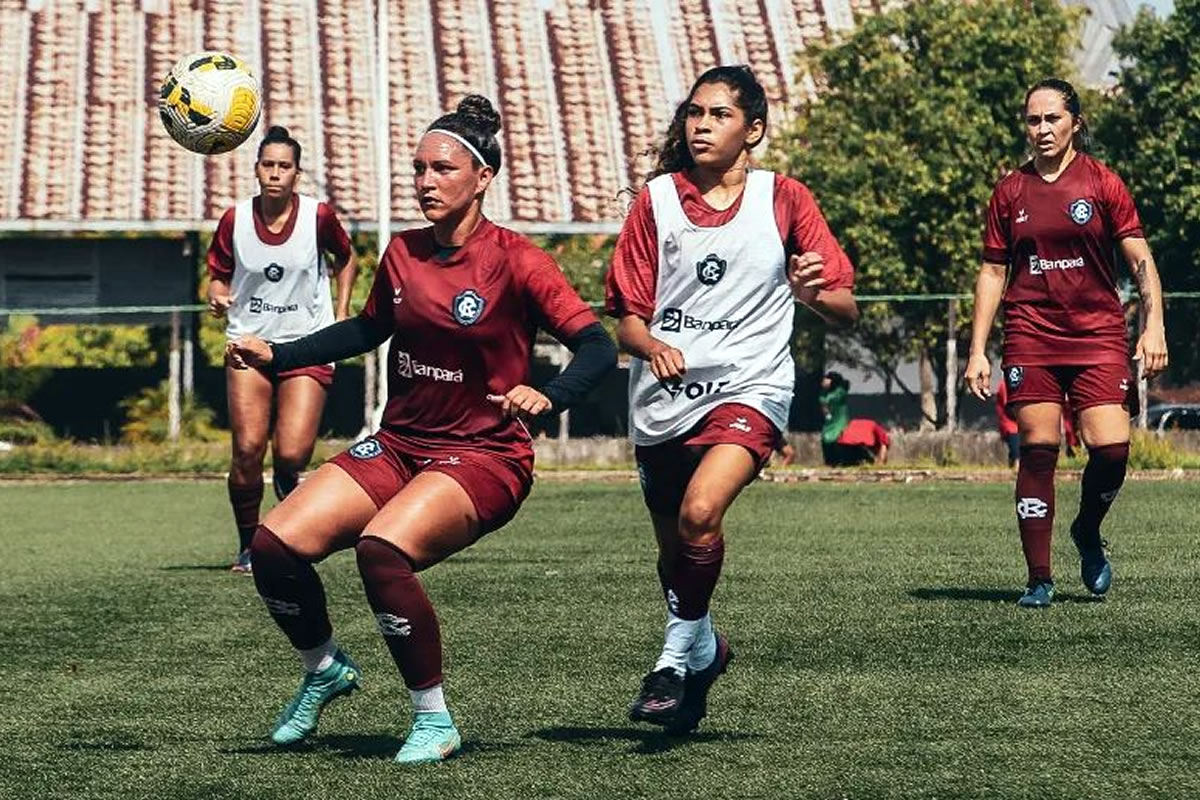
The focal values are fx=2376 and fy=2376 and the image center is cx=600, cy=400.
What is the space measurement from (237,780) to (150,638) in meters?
3.61

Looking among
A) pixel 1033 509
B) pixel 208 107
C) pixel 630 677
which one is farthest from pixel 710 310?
pixel 208 107

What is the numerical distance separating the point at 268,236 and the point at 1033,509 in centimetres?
461

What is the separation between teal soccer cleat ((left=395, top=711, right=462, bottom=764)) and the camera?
6957 mm

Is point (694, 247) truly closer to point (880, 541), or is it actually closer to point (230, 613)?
point (230, 613)

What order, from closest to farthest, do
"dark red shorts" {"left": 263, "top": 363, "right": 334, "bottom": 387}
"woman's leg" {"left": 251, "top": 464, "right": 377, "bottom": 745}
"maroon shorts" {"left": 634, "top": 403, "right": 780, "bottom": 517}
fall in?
"woman's leg" {"left": 251, "top": 464, "right": 377, "bottom": 745}
"maroon shorts" {"left": 634, "top": 403, "right": 780, "bottom": 517}
"dark red shorts" {"left": 263, "top": 363, "right": 334, "bottom": 387}

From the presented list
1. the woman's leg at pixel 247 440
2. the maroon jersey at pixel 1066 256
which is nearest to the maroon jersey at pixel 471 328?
the maroon jersey at pixel 1066 256

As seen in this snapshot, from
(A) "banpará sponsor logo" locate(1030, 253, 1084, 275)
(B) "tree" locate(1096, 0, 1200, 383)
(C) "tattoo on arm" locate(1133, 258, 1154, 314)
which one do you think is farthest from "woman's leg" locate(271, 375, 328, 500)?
(B) "tree" locate(1096, 0, 1200, 383)

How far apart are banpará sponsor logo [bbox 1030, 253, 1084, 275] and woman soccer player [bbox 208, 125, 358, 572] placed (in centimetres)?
396

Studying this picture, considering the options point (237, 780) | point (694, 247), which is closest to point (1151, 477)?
point (694, 247)

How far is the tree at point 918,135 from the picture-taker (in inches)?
1138

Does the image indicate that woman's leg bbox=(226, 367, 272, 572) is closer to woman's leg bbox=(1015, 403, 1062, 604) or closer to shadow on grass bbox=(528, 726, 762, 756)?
woman's leg bbox=(1015, 403, 1062, 604)

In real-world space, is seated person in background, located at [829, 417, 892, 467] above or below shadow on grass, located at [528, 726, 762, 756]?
below

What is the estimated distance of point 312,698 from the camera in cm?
743

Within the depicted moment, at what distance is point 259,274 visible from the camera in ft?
43.0
